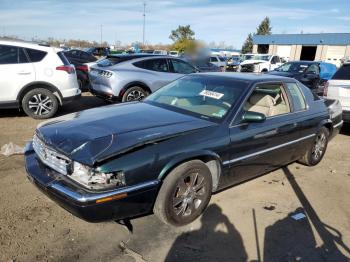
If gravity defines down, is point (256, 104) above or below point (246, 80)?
below

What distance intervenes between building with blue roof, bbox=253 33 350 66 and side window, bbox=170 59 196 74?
39.3 metres

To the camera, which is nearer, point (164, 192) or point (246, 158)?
point (164, 192)

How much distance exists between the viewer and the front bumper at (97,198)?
2.89m

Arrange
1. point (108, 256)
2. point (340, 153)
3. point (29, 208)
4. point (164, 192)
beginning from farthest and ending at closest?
point (340, 153) → point (29, 208) → point (164, 192) → point (108, 256)

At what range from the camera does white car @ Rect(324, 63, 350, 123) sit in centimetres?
763

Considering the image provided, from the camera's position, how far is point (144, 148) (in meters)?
3.14

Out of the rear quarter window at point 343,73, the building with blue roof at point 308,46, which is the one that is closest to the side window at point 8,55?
the rear quarter window at point 343,73

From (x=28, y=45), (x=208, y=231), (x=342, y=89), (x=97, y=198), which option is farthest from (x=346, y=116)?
(x=28, y=45)

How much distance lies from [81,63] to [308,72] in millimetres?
9839

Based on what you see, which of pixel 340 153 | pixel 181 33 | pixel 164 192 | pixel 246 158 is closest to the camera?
pixel 164 192

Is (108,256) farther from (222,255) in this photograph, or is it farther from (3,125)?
(3,125)

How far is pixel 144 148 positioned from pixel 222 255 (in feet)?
4.04

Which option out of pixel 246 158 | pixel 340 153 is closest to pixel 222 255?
pixel 246 158

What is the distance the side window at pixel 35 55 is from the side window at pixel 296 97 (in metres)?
5.52
